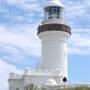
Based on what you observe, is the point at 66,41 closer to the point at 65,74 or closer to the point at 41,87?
the point at 65,74

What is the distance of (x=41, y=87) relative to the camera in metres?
52.1

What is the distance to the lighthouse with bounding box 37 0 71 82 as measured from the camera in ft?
191

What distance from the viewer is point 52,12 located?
60.4 m

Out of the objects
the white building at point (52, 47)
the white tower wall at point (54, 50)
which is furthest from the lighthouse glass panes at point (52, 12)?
the white tower wall at point (54, 50)

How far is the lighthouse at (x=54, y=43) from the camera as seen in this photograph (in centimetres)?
5812

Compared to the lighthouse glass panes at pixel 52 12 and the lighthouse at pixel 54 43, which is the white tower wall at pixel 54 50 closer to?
the lighthouse at pixel 54 43

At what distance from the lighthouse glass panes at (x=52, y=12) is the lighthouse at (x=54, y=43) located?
0.93 m

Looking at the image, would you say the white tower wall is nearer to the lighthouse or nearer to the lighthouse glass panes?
the lighthouse

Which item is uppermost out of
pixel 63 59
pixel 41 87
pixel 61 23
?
pixel 61 23

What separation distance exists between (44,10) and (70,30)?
385 centimetres

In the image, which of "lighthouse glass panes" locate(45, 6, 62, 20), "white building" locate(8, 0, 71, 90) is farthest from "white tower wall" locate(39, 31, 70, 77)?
"lighthouse glass panes" locate(45, 6, 62, 20)

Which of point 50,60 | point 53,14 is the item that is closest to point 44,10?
point 53,14

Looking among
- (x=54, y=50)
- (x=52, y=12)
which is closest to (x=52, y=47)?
(x=54, y=50)

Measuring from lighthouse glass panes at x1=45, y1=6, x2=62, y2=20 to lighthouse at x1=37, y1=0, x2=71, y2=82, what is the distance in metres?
0.93
